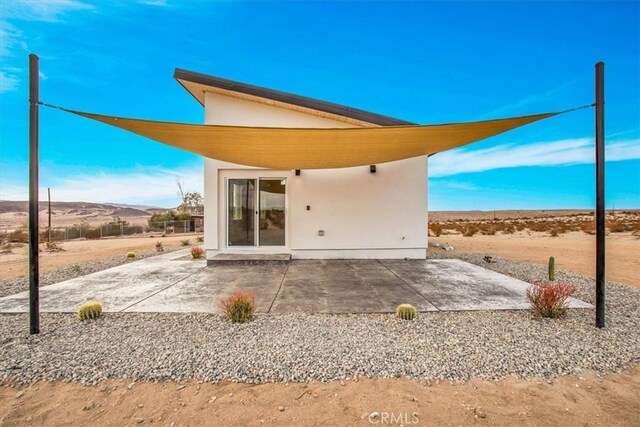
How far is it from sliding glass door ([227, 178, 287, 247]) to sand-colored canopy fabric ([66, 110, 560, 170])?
1.59 meters

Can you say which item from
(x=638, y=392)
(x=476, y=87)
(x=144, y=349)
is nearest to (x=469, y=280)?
(x=638, y=392)

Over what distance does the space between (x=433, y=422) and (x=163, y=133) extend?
4802 millimetres

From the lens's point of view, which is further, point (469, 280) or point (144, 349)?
point (469, 280)

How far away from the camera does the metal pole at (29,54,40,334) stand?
10.4ft

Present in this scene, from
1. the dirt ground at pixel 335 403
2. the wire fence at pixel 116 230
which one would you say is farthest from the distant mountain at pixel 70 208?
the dirt ground at pixel 335 403

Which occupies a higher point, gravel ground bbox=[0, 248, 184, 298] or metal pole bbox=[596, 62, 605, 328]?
metal pole bbox=[596, 62, 605, 328]

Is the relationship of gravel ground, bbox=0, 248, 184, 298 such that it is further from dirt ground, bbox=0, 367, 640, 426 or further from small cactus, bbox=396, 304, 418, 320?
small cactus, bbox=396, 304, 418, 320

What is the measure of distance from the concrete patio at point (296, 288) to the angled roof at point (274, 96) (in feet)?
11.6

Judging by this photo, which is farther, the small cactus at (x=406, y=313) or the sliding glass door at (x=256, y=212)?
the sliding glass door at (x=256, y=212)

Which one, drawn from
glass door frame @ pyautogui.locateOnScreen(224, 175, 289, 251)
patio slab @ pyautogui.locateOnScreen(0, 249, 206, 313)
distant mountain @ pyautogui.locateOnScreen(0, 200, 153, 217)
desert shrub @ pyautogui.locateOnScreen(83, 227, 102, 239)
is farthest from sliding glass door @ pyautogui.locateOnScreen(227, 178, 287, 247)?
distant mountain @ pyautogui.locateOnScreen(0, 200, 153, 217)

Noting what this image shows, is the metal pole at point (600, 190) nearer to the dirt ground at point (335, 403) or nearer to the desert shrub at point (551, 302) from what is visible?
the desert shrub at point (551, 302)

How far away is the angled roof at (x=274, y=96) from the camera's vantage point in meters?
6.66

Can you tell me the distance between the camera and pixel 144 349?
2.89 meters

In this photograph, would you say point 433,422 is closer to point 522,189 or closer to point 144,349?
A: point 144,349
